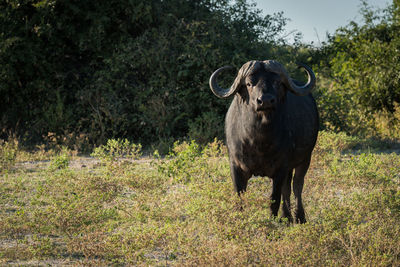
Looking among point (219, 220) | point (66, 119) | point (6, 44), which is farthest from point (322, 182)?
point (6, 44)

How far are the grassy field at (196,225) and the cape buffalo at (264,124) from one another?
11.9 inches

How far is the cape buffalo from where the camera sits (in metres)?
4.20

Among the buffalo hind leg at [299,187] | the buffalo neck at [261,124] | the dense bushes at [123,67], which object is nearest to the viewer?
the buffalo neck at [261,124]

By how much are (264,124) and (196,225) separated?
120 centimetres

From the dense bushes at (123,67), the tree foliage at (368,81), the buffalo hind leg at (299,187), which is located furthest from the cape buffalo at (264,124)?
the tree foliage at (368,81)

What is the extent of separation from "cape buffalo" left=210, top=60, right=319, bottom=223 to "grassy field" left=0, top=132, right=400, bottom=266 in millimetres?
301

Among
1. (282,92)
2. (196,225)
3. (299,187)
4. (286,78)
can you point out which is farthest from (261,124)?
(299,187)

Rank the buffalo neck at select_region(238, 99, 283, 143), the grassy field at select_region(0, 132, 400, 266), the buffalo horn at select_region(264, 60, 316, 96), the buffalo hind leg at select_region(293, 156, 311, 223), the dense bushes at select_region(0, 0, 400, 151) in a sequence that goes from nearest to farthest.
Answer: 1. the grassy field at select_region(0, 132, 400, 266)
2. the buffalo horn at select_region(264, 60, 316, 96)
3. the buffalo neck at select_region(238, 99, 283, 143)
4. the buffalo hind leg at select_region(293, 156, 311, 223)
5. the dense bushes at select_region(0, 0, 400, 151)

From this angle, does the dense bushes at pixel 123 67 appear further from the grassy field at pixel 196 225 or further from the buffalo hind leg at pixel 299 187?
the buffalo hind leg at pixel 299 187

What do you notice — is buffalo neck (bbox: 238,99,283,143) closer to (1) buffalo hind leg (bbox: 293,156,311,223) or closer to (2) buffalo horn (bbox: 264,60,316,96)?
(2) buffalo horn (bbox: 264,60,316,96)

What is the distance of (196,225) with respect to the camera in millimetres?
4227

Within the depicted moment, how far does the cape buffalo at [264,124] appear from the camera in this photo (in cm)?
420

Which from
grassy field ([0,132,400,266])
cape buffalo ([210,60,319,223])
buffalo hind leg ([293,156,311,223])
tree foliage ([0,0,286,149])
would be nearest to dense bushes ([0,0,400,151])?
tree foliage ([0,0,286,149])

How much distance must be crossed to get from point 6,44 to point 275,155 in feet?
27.0
